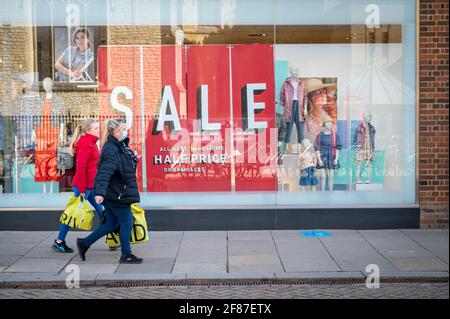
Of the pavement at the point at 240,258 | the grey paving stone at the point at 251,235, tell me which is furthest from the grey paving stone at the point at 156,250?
the grey paving stone at the point at 251,235

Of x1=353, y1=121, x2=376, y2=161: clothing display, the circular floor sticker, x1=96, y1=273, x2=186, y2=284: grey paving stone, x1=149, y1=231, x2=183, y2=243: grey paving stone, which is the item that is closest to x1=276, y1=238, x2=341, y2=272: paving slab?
the circular floor sticker

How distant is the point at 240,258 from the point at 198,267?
0.73 m

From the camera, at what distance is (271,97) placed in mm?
11133

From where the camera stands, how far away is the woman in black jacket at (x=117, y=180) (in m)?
7.92

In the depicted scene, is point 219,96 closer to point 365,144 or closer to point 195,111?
point 195,111

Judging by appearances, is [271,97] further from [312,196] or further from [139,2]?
[139,2]

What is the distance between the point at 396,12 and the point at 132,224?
5640 millimetres

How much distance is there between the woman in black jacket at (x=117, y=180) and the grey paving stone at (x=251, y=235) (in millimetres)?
2277

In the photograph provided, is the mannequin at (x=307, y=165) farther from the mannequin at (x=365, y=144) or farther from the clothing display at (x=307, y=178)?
the mannequin at (x=365, y=144)

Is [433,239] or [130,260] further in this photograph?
[433,239]

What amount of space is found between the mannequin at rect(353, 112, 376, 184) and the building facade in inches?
0.7

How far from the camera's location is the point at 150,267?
8125mm

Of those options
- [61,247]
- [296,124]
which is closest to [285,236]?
[296,124]

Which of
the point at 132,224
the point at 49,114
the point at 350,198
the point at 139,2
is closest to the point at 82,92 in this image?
the point at 49,114
